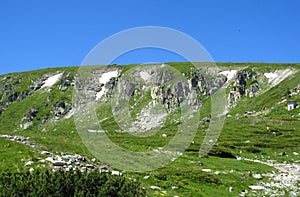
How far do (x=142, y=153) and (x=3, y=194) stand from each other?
71.3 feet

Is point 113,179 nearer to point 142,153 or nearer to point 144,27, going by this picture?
point 144,27

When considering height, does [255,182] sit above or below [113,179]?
below

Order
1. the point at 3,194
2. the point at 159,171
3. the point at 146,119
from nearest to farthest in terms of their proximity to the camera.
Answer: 1. the point at 3,194
2. the point at 159,171
3. the point at 146,119

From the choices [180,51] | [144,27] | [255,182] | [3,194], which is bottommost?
[255,182]

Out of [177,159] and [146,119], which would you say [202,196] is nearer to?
[177,159]

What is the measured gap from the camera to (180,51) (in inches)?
963

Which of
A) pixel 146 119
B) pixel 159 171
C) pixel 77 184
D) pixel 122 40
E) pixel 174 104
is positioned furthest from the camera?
pixel 174 104

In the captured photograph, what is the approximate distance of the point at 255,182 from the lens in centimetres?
3066

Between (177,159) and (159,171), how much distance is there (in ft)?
27.5

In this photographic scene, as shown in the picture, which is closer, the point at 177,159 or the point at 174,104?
the point at 177,159

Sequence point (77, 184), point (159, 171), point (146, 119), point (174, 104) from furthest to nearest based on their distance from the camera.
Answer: point (174, 104), point (146, 119), point (159, 171), point (77, 184)

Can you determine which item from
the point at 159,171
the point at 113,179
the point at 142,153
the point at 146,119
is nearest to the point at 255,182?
the point at 159,171

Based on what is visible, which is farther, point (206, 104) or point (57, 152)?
point (206, 104)

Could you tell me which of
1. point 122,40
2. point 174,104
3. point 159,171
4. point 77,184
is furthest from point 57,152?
point 174,104
